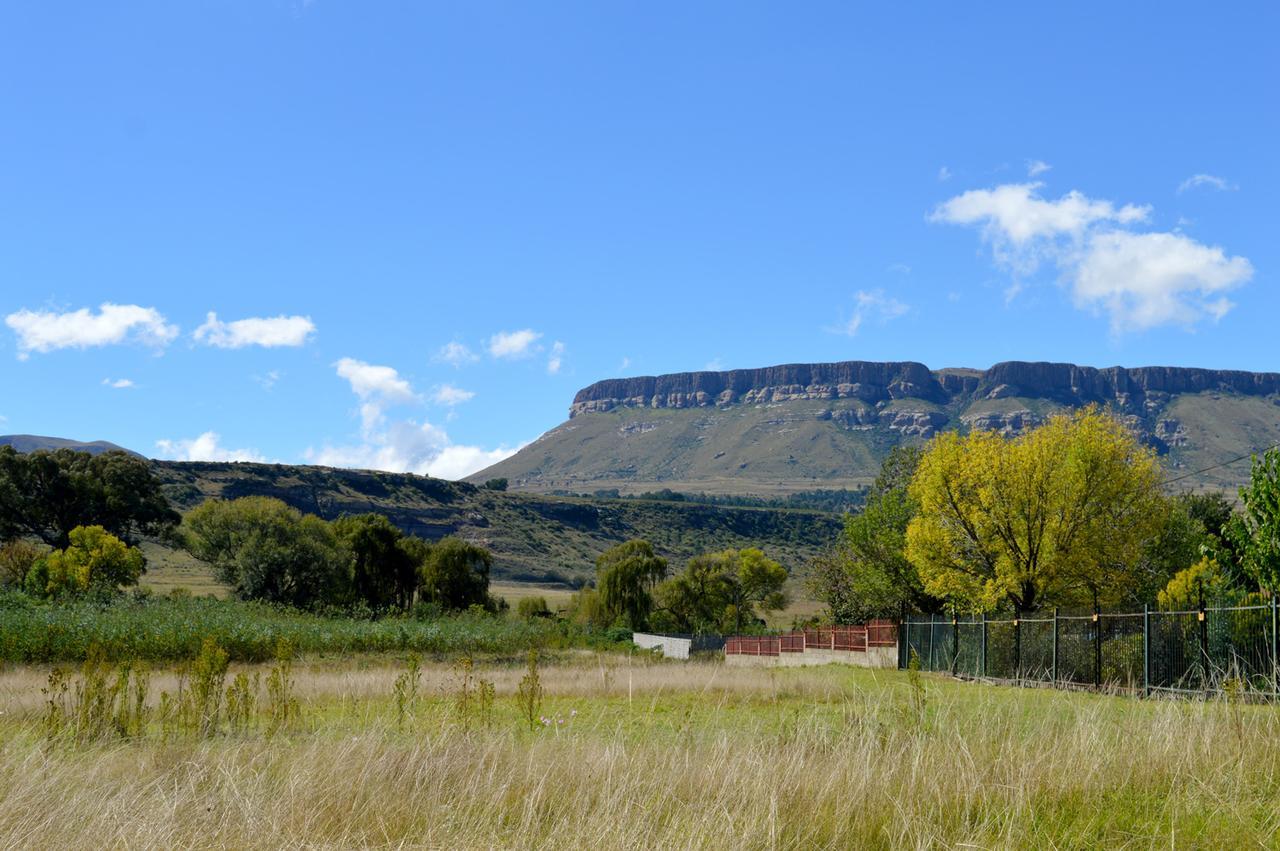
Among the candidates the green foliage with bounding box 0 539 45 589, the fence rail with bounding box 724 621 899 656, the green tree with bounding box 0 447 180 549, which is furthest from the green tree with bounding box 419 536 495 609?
the green tree with bounding box 0 447 180 549

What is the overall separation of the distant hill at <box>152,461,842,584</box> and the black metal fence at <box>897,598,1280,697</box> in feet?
247

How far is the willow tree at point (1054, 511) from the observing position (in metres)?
36.9

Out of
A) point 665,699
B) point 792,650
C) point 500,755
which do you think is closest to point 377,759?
point 500,755

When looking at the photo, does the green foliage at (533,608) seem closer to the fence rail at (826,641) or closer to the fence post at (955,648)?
the fence rail at (826,641)

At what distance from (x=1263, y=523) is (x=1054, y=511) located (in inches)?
575

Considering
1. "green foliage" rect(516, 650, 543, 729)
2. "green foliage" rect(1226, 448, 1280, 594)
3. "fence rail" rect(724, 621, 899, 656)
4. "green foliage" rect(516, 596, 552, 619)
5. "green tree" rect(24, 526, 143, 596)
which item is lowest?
"green foliage" rect(516, 596, 552, 619)

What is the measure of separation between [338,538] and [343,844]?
69.1 metres

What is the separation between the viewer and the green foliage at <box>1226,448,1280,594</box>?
71.4 ft

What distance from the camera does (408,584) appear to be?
73.0 meters

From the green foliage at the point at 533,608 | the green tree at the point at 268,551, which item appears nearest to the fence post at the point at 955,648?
the green tree at the point at 268,551

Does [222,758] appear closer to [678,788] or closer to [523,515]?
[678,788]

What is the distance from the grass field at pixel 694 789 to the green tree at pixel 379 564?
209 ft

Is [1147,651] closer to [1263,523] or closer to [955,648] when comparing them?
[1263,523]

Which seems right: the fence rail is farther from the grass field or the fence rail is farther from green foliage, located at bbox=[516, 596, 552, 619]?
the grass field
